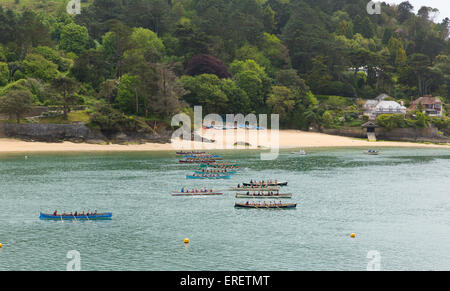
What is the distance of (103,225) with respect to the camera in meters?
59.8

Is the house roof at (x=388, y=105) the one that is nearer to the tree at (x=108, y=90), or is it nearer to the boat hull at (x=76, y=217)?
the tree at (x=108, y=90)

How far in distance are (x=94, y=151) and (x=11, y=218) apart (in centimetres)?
6417

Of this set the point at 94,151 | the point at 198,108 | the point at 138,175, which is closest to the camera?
the point at 138,175

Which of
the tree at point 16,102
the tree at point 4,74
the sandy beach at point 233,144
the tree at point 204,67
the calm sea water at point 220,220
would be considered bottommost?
the calm sea water at point 220,220

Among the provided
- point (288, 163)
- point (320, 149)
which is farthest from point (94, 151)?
point (320, 149)

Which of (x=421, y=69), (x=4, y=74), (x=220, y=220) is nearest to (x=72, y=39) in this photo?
(x=4, y=74)

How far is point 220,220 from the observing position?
6238 centimetres

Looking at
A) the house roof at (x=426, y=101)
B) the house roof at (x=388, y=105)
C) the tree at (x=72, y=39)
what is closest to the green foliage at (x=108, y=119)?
the tree at (x=72, y=39)

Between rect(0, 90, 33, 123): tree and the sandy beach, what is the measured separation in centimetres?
720

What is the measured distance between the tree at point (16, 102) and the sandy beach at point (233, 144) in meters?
7.20

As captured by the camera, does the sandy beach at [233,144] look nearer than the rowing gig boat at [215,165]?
No

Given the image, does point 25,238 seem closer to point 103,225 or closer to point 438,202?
point 103,225

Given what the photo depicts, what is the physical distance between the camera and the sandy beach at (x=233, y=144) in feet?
411

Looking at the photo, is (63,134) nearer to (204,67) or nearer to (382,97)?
(204,67)
